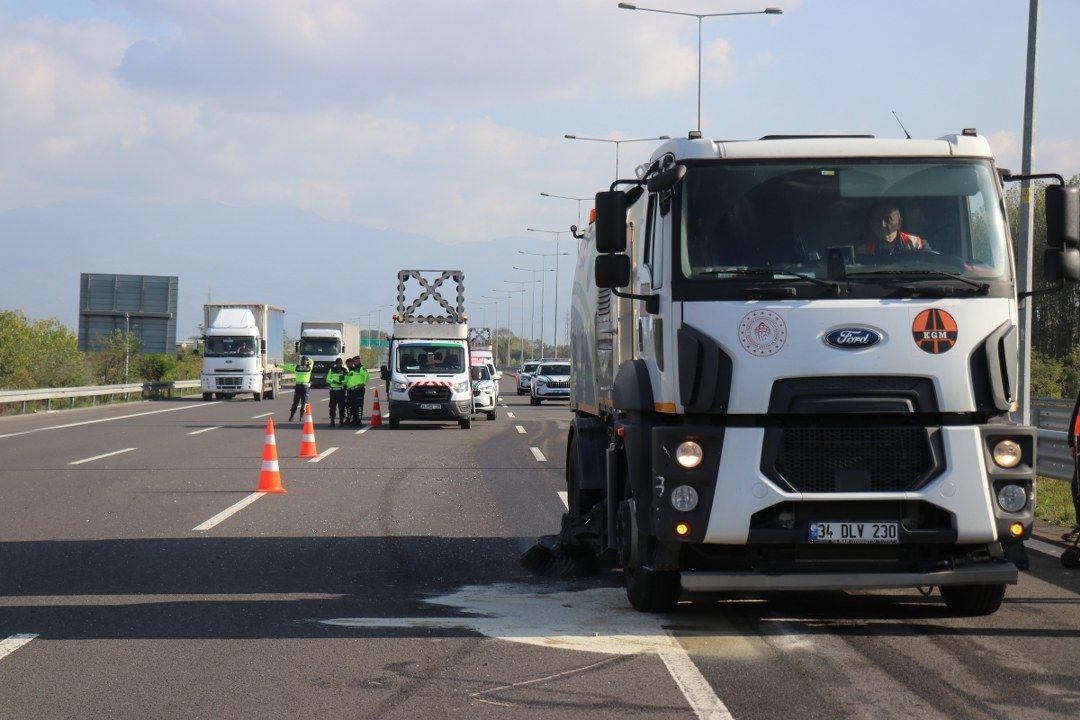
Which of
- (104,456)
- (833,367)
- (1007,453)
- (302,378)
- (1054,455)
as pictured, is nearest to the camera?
(833,367)

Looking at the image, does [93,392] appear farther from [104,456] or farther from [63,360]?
[104,456]

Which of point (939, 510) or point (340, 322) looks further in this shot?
point (340, 322)

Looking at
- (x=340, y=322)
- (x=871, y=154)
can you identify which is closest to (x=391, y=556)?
(x=871, y=154)

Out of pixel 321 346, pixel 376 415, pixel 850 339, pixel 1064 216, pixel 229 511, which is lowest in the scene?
A: pixel 229 511

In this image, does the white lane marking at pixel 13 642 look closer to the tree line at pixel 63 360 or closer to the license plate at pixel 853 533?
the license plate at pixel 853 533

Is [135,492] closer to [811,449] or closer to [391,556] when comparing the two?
[391,556]

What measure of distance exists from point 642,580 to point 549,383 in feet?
126

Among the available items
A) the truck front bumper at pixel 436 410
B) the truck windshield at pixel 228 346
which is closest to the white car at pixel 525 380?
the truck windshield at pixel 228 346

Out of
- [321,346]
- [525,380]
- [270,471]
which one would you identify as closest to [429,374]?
[270,471]

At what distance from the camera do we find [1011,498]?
7199mm

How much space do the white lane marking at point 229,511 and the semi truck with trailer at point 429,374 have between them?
15.0 meters

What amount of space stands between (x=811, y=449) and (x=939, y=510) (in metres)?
0.78

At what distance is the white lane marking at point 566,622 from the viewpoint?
6.82 metres

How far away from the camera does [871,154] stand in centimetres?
762
